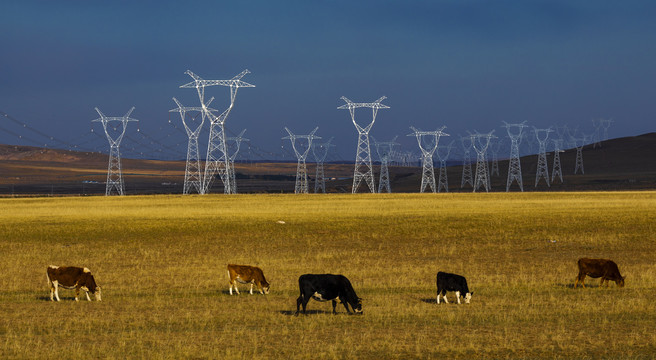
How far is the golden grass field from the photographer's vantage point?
1662 cm

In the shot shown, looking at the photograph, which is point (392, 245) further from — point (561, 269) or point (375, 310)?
point (375, 310)

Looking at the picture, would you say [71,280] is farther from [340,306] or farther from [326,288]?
[326,288]

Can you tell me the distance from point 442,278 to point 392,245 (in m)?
20.8

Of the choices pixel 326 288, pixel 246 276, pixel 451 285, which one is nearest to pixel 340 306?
pixel 326 288

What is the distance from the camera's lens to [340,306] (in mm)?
22281

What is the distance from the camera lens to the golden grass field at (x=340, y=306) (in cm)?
1662

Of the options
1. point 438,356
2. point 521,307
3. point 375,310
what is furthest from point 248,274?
point 438,356

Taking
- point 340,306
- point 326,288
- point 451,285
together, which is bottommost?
point 340,306

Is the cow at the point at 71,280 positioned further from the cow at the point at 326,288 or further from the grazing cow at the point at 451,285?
the grazing cow at the point at 451,285

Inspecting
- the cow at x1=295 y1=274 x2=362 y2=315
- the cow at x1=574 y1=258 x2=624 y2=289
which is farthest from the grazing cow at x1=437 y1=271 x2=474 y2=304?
the cow at x1=574 y1=258 x2=624 y2=289

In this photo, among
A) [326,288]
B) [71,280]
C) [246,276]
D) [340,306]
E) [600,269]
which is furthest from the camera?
[600,269]

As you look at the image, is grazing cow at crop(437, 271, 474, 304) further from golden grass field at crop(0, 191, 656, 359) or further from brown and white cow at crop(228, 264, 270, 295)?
brown and white cow at crop(228, 264, 270, 295)

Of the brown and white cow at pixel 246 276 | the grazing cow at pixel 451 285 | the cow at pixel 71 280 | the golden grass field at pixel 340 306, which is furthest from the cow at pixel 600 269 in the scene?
the cow at pixel 71 280

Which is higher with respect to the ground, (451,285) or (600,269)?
(600,269)
